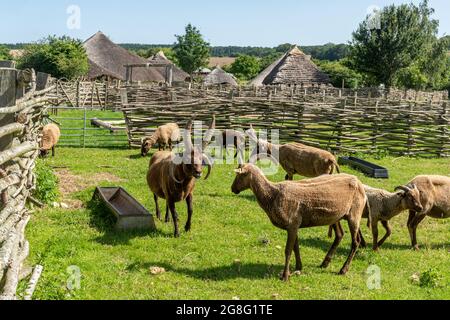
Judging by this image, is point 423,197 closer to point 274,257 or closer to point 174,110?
point 274,257

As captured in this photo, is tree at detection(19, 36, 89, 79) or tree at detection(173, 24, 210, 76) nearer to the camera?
tree at detection(19, 36, 89, 79)

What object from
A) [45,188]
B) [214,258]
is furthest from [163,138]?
[214,258]

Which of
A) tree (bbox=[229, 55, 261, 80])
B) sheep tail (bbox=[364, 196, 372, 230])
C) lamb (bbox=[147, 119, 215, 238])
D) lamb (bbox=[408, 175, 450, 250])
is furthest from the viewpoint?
tree (bbox=[229, 55, 261, 80])

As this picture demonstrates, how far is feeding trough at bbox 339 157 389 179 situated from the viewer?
45.1 feet

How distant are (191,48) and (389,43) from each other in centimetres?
3137

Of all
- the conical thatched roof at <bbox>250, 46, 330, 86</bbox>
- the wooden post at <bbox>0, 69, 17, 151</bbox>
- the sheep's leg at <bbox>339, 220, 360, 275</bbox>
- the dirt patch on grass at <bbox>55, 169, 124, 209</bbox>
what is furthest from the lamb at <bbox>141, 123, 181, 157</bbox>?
the conical thatched roof at <bbox>250, 46, 330, 86</bbox>

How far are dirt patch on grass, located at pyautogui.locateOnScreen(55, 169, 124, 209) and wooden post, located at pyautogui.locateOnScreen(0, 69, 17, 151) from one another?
4.58 metres

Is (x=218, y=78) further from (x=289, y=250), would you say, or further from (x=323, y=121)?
(x=289, y=250)

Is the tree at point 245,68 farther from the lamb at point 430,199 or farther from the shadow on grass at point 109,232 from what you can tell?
the lamb at point 430,199

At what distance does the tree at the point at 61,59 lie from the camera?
42188 mm

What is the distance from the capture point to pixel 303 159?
1120cm

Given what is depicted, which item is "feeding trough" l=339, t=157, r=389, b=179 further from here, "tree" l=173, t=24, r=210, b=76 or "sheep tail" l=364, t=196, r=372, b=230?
"tree" l=173, t=24, r=210, b=76

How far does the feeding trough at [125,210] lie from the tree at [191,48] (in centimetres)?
6468
